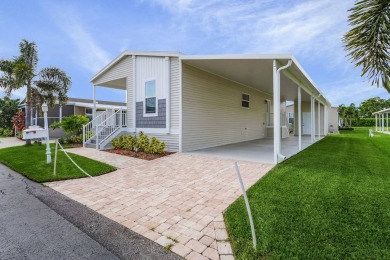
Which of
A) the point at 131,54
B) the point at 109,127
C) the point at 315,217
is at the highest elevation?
the point at 131,54

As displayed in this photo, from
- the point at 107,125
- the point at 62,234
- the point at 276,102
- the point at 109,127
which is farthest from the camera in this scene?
the point at 109,127

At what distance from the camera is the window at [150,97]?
944cm

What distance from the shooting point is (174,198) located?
3941 millimetres

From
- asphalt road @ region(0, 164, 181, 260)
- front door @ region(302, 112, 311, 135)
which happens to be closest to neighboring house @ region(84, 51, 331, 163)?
asphalt road @ region(0, 164, 181, 260)

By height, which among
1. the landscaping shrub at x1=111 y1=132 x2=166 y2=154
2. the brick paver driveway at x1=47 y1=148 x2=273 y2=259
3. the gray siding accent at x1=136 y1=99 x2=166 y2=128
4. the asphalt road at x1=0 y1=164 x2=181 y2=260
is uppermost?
the gray siding accent at x1=136 y1=99 x2=166 y2=128

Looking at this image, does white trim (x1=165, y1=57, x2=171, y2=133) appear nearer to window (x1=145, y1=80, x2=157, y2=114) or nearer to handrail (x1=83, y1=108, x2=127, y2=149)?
window (x1=145, y1=80, x2=157, y2=114)

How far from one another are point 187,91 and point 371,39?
20.3ft

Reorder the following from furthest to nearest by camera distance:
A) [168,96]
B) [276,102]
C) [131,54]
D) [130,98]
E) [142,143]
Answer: [130,98], [131,54], [142,143], [168,96], [276,102]

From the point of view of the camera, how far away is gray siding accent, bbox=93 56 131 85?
34.3 ft

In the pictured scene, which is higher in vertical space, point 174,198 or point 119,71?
point 119,71

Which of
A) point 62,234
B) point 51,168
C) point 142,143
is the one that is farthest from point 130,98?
point 62,234

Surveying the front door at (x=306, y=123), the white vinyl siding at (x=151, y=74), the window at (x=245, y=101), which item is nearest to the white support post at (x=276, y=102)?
the white vinyl siding at (x=151, y=74)

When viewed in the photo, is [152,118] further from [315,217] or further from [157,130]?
[315,217]

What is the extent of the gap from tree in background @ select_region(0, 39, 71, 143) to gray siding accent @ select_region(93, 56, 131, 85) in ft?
9.84
